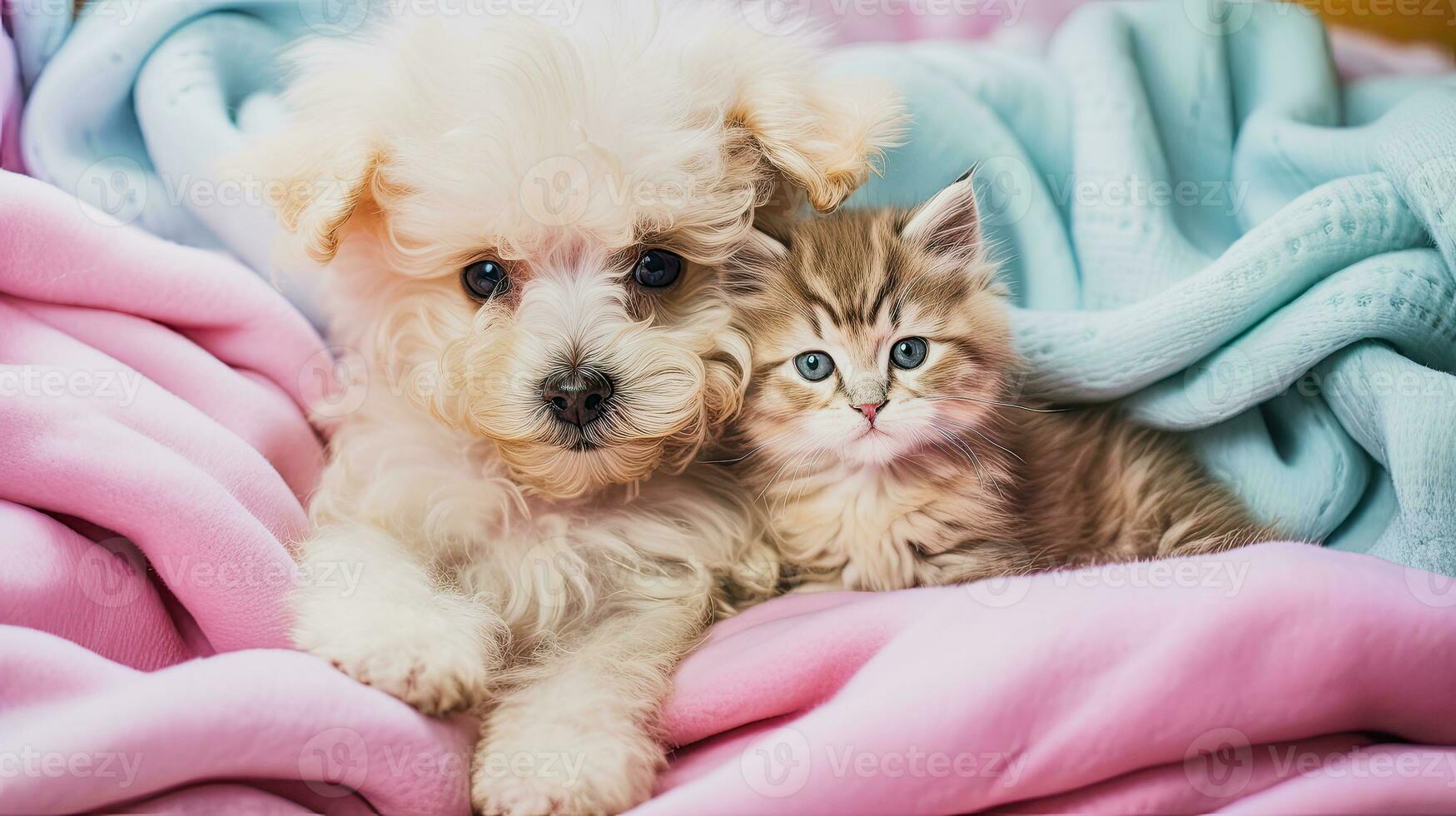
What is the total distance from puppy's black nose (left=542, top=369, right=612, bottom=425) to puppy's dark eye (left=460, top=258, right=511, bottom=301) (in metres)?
0.22

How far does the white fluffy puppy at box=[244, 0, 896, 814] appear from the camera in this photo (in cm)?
131

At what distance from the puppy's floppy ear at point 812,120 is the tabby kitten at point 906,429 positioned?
0.10 meters

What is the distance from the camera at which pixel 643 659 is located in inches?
51.1

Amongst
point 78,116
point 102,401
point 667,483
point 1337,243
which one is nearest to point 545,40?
point 667,483

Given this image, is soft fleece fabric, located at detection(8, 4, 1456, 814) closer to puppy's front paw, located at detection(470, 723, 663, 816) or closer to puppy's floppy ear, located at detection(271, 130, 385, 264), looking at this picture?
puppy's front paw, located at detection(470, 723, 663, 816)

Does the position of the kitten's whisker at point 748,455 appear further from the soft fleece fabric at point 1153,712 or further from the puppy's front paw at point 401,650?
the puppy's front paw at point 401,650

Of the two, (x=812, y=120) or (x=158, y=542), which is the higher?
(x=812, y=120)

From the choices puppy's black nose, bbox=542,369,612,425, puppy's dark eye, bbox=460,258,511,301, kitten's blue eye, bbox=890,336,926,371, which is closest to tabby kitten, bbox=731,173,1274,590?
kitten's blue eye, bbox=890,336,926,371

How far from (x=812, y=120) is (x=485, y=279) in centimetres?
53

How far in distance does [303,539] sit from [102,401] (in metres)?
0.32

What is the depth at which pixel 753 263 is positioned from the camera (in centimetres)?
145

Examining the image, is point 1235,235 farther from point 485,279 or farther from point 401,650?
point 401,650

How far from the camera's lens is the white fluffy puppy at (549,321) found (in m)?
1.31

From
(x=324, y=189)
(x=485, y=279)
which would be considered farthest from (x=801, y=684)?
(x=324, y=189)
